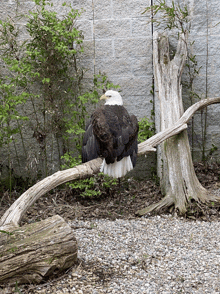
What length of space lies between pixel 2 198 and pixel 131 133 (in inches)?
69.6

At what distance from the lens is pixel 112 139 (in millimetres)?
3004

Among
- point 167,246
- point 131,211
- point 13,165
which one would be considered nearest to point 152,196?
point 131,211

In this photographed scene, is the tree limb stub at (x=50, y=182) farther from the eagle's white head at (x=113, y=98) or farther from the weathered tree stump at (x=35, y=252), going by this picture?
the eagle's white head at (x=113, y=98)

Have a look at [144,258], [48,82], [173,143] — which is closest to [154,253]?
[144,258]

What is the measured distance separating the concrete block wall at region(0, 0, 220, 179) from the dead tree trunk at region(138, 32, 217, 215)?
342mm

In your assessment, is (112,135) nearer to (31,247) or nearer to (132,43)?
(31,247)

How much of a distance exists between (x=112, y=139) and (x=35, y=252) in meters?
1.18

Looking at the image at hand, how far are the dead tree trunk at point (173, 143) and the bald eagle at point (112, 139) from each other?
70 centimetres

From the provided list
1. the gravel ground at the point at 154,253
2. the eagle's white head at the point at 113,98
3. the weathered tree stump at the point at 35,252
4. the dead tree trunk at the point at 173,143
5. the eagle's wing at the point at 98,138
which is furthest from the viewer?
the dead tree trunk at the point at 173,143

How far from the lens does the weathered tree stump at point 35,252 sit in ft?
7.09

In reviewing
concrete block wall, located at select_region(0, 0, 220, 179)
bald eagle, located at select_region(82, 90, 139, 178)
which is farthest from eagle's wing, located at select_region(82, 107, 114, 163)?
concrete block wall, located at select_region(0, 0, 220, 179)

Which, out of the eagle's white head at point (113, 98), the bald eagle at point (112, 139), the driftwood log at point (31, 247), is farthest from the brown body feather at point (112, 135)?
the driftwood log at point (31, 247)

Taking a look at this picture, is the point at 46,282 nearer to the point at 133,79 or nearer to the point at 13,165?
the point at 13,165

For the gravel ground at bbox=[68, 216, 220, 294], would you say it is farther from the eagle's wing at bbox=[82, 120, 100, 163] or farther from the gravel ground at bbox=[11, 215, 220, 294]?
the eagle's wing at bbox=[82, 120, 100, 163]
